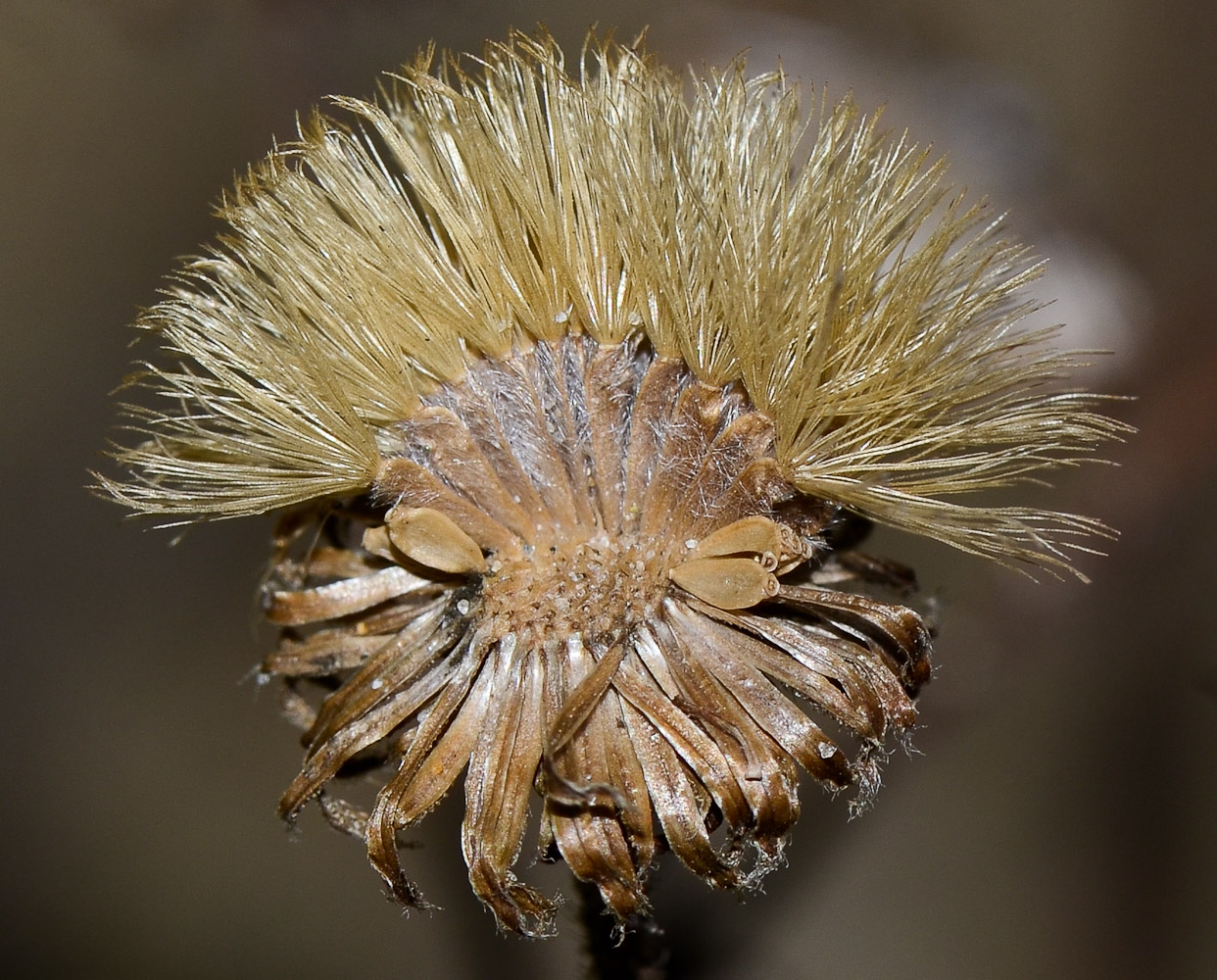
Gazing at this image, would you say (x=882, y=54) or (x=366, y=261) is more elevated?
(x=882, y=54)

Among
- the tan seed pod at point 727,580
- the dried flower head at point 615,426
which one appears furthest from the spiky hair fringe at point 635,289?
the tan seed pod at point 727,580

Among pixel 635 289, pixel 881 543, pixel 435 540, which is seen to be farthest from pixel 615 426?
pixel 881 543

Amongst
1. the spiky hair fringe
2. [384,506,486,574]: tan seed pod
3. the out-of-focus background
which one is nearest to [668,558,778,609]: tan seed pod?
the spiky hair fringe

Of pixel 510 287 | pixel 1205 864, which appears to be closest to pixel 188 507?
pixel 510 287

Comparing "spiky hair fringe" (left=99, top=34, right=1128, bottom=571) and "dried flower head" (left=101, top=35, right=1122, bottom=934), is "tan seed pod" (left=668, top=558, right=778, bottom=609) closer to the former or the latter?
"dried flower head" (left=101, top=35, right=1122, bottom=934)

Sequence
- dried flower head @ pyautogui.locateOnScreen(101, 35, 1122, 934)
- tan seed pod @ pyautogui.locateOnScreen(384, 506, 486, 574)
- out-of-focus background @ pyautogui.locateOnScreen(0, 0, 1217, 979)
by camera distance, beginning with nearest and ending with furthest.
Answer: dried flower head @ pyautogui.locateOnScreen(101, 35, 1122, 934), tan seed pod @ pyautogui.locateOnScreen(384, 506, 486, 574), out-of-focus background @ pyautogui.locateOnScreen(0, 0, 1217, 979)

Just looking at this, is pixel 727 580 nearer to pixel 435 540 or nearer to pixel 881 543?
pixel 435 540

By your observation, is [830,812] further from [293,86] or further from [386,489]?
[293,86]
